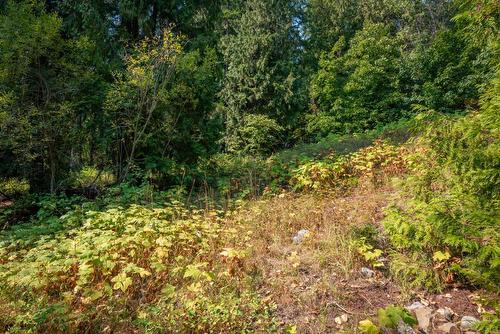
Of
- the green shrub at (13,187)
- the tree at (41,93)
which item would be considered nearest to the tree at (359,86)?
the tree at (41,93)

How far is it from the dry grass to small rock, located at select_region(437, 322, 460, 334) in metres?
0.46

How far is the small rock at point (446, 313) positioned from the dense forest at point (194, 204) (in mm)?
20

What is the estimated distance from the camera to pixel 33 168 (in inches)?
251

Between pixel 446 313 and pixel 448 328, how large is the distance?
0.18 metres

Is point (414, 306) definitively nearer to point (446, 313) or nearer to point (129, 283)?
point (446, 313)

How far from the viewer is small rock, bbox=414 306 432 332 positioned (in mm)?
2800

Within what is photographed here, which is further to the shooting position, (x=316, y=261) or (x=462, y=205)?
(x=316, y=261)

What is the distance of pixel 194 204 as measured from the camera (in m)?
6.23

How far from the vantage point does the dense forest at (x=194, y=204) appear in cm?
290

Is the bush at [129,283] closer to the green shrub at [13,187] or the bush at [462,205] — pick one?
the bush at [462,205]

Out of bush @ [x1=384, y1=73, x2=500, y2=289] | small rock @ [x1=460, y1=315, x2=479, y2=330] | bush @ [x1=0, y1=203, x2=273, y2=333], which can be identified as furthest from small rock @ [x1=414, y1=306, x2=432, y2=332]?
bush @ [x1=0, y1=203, x2=273, y2=333]

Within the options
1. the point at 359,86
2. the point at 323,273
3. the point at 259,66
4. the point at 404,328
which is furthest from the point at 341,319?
the point at 359,86

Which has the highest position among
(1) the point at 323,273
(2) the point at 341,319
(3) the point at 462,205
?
(3) the point at 462,205

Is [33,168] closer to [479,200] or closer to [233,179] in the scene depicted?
[233,179]
